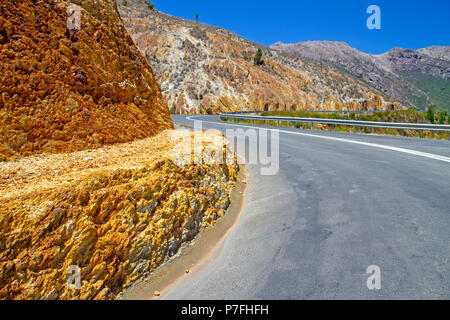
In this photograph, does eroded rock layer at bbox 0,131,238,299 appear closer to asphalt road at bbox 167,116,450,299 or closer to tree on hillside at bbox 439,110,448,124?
asphalt road at bbox 167,116,450,299

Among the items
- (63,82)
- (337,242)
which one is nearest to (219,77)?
(63,82)

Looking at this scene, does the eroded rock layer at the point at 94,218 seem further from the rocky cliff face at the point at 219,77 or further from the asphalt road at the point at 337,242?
the rocky cliff face at the point at 219,77

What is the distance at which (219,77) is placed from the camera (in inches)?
2085

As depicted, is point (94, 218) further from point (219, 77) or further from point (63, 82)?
point (219, 77)

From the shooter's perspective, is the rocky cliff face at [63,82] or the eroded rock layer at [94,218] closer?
the eroded rock layer at [94,218]

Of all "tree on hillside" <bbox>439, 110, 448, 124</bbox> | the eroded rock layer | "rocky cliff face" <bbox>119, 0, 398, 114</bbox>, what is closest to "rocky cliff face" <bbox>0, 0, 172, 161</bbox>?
the eroded rock layer

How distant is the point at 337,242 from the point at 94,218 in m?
2.66

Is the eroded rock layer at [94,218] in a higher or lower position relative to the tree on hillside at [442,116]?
lower

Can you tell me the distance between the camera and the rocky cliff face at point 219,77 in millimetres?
50781

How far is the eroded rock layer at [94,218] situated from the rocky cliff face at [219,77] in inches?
1826

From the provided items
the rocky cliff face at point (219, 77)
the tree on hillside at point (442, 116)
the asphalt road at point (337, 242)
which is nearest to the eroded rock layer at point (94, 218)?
the asphalt road at point (337, 242)

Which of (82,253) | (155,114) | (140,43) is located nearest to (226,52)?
(140,43)

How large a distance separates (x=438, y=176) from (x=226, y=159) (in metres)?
4.42

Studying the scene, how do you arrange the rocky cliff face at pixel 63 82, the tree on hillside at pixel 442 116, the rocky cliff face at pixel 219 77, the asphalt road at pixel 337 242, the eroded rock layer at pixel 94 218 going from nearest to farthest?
the eroded rock layer at pixel 94 218, the asphalt road at pixel 337 242, the rocky cliff face at pixel 63 82, the tree on hillside at pixel 442 116, the rocky cliff face at pixel 219 77
